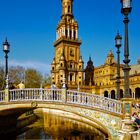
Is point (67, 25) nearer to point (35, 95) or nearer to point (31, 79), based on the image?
point (31, 79)

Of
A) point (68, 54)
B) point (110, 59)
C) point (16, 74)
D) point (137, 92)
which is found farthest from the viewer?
point (110, 59)

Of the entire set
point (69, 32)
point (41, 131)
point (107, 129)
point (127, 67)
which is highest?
point (69, 32)

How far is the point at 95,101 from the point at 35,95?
4037 millimetres

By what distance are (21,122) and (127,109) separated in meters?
18.4

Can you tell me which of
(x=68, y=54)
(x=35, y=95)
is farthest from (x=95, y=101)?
(x=68, y=54)

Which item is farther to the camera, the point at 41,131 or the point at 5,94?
the point at 41,131

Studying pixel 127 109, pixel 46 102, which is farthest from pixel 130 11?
pixel 46 102

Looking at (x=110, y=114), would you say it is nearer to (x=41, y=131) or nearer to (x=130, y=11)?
(x=130, y=11)

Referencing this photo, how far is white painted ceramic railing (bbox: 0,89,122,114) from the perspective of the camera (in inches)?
605

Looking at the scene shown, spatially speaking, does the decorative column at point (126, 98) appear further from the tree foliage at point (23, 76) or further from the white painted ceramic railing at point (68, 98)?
the tree foliage at point (23, 76)

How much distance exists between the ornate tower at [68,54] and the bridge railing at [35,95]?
62709 millimetres

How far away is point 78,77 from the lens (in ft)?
278

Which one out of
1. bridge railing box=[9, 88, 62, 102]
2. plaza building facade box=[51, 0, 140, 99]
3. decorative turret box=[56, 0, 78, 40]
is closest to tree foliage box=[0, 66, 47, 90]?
plaza building facade box=[51, 0, 140, 99]

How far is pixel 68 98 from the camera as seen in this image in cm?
1655
